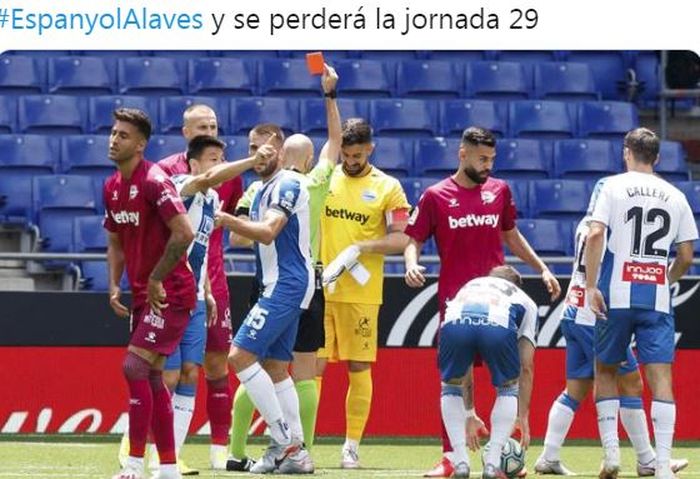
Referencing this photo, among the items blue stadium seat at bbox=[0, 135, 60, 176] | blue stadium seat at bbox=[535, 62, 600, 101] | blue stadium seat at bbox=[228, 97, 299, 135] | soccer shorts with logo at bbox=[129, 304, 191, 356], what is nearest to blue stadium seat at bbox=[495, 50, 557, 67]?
blue stadium seat at bbox=[535, 62, 600, 101]

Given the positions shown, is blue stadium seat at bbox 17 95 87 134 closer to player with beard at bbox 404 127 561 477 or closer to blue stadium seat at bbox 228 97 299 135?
blue stadium seat at bbox 228 97 299 135

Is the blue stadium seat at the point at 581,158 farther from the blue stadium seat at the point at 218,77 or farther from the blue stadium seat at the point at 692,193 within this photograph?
Result: the blue stadium seat at the point at 218,77

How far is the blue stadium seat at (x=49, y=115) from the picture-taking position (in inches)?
712

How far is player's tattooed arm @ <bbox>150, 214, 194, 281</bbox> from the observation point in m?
8.82

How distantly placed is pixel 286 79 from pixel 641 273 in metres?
9.84

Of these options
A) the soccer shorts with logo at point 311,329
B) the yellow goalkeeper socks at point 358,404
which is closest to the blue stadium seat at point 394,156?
the yellow goalkeeper socks at point 358,404

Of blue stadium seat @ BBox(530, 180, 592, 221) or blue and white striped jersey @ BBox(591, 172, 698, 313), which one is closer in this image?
blue and white striped jersey @ BBox(591, 172, 698, 313)

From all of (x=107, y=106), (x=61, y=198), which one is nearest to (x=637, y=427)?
(x=61, y=198)

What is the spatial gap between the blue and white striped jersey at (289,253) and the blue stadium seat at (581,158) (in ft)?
27.9

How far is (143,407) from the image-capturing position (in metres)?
9.02

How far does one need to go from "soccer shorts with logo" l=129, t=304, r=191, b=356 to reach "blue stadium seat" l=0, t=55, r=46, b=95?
A: 9994 millimetres

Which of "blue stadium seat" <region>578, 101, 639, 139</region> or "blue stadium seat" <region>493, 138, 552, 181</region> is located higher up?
"blue stadium seat" <region>578, 101, 639, 139</region>
